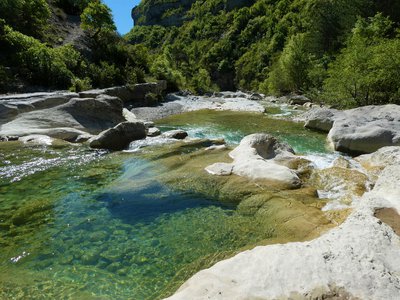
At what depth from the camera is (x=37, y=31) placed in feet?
113

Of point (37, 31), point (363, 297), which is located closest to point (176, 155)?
point (363, 297)

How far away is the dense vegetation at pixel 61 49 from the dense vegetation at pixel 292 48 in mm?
7663

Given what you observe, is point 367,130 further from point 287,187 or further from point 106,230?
point 106,230

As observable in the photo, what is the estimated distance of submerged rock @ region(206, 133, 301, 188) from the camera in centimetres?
1067

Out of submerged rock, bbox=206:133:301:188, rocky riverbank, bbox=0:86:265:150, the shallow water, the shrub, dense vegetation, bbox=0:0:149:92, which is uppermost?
dense vegetation, bbox=0:0:149:92

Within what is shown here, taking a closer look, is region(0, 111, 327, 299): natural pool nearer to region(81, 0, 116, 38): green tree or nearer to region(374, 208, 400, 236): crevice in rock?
region(374, 208, 400, 236): crevice in rock

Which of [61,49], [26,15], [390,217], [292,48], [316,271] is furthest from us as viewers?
[292,48]

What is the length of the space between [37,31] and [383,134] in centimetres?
3515

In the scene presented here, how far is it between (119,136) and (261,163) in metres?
8.91

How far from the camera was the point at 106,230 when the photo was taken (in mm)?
8406

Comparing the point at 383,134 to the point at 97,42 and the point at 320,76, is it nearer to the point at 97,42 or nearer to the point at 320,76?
the point at 320,76

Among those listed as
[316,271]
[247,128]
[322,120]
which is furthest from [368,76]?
[316,271]

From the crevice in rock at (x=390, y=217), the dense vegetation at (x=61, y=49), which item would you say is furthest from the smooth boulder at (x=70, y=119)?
the crevice in rock at (x=390, y=217)

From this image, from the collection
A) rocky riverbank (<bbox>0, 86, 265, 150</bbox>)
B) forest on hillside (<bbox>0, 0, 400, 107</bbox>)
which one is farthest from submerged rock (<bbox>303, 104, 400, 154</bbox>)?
rocky riverbank (<bbox>0, 86, 265, 150</bbox>)
